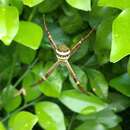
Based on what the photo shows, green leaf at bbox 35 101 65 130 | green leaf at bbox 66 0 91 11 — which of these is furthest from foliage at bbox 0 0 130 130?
green leaf at bbox 66 0 91 11

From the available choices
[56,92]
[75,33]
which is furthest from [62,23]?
[56,92]

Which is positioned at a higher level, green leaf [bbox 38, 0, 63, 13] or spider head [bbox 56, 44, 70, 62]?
green leaf [bbox 38, 0, 63, 13]

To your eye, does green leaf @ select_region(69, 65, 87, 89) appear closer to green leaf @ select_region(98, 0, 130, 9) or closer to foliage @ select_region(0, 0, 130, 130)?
foliage @ select_region(0, 0, 130, 130)

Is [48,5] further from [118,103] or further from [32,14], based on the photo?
[118,103]

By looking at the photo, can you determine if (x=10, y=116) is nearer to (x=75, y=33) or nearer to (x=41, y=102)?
(x=41, y=102)

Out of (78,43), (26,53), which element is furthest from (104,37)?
(26,53)

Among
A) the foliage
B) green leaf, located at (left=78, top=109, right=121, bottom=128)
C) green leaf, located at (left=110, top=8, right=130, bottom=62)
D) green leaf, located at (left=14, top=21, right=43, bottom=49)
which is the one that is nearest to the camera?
green leaf, located at (left=110, top=8, right=130, bottom=62)

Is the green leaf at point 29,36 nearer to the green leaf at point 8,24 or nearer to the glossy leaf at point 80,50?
the green leaf at point 8,24

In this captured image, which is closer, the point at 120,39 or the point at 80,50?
the point at 120,39
